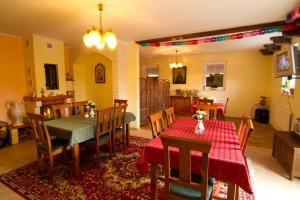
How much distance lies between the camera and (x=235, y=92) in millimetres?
6543

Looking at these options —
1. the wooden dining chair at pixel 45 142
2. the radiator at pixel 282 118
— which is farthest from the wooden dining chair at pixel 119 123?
the radiator at pixel 282 118

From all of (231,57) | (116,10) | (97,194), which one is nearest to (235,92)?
(231,57)

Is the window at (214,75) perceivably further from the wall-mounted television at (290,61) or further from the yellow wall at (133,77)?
the wall-mounted television at (290,61)

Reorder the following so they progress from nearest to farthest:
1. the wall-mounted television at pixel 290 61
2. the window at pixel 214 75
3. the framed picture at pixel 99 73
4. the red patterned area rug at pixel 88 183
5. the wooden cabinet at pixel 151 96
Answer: the red patterned area rug at pixel 88 183 < the wall-mounted television at pixel 290 61 < the wooden cabinet at pixel 151 96 < the framed picture at pixel 99 73 < the window at pixel 214 75

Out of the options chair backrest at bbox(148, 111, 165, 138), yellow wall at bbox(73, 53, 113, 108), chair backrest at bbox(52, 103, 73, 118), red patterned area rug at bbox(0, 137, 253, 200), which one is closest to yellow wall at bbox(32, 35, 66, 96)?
yellow wall at bbox(73, 53, 113, 108)

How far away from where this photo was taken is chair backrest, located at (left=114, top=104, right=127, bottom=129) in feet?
10.1

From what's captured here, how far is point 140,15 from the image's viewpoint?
2.89m

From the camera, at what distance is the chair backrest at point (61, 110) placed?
3.20m

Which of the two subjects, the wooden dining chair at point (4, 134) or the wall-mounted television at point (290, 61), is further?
the wooden dining chair at point (4, 134)

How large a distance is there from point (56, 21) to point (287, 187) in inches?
179

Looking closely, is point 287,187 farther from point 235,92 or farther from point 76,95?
point 76,95

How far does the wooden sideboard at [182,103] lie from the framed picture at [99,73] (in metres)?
2.95

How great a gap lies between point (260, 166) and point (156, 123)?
1965mm

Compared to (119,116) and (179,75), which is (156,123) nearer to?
(119,116)
